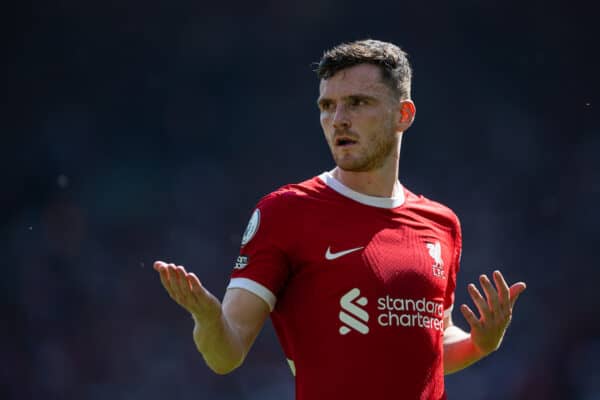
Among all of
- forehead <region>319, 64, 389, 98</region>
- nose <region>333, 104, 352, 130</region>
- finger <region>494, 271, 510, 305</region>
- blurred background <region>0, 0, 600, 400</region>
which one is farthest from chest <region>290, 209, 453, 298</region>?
blurred background <region>0, 0, 600, 400</region>

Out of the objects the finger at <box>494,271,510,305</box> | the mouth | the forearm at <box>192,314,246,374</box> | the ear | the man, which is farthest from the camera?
the ear

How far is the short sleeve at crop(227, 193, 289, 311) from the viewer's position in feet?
8.55

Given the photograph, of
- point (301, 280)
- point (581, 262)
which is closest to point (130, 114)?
point (581, 262)

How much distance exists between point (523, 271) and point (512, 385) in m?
1.18

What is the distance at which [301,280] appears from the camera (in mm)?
2691

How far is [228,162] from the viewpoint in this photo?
326 inches

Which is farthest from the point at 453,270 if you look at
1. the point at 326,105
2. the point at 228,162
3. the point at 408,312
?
the point at 228,162

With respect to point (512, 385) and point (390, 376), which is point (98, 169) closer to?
point (512, 385)

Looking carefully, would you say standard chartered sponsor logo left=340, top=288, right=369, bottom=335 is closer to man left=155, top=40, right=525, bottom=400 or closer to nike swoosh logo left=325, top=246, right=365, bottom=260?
man left=155, top=40, right=525, bottom=400

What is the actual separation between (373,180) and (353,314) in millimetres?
581

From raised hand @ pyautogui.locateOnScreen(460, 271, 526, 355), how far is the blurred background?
4937 millimetres

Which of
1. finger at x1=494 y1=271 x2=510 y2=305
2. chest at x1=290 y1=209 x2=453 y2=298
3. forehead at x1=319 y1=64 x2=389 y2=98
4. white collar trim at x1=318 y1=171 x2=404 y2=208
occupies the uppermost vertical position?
forehead at x1=319 y1=64 x2=389 y2=98

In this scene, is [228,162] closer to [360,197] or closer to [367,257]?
[360,197]

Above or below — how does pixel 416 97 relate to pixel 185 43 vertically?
below
